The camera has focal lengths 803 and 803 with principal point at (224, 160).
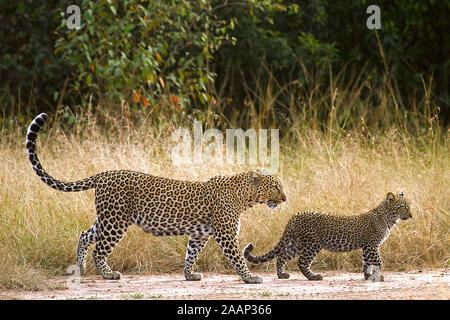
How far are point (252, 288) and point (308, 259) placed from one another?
0.77 meters

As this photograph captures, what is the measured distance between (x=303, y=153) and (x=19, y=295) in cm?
508

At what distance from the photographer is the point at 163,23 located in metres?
13.8

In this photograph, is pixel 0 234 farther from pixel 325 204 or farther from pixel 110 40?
pixel 110 40

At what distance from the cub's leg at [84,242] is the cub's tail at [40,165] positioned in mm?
408

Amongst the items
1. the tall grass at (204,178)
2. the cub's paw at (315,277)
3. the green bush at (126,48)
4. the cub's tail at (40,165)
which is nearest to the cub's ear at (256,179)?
→ the cub's paw at (315,277)

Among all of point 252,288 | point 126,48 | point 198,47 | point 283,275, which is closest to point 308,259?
point 283,275

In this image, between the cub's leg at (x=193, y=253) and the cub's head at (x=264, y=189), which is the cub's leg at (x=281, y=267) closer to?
the cub's head at (x=264, y=189)

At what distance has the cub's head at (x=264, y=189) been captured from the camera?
746 cm

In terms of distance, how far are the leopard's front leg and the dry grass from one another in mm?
910

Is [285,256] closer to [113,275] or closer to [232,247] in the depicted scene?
[232,247]

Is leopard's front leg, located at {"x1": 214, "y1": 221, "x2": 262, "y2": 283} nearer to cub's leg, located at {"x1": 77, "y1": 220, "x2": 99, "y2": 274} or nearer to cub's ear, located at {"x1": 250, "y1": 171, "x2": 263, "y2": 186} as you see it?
cub's ear, located at {"x1": 250, "y1": 171, "x2": 263, "y2": 186}

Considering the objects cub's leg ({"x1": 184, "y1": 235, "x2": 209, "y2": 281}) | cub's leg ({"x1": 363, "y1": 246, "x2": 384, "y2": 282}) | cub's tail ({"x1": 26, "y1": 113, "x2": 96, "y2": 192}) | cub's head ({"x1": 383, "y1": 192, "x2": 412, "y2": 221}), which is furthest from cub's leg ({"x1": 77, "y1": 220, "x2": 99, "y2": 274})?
cub's head ({"x1": 383, "y1": 192, "x2": 412, "y2": 221})

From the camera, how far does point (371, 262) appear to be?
24.8 feet

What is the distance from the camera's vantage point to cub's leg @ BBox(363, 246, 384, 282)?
24.6ft
